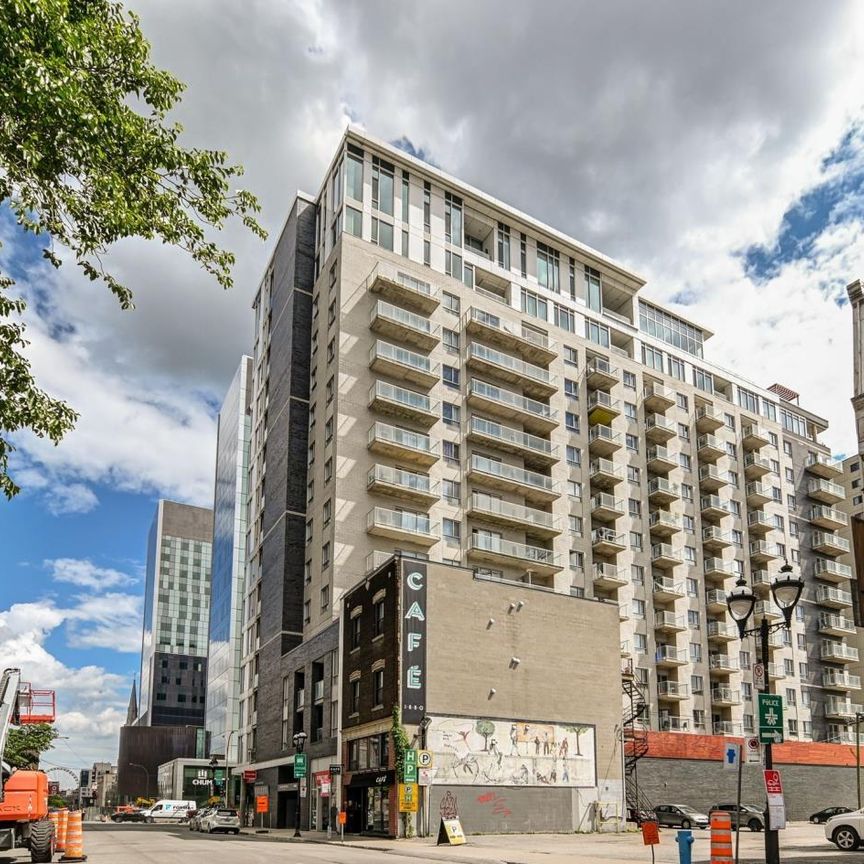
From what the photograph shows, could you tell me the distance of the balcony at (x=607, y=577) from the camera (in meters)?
67.1

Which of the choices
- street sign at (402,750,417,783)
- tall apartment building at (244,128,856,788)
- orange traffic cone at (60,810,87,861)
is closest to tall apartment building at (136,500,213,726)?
tall apartment building at (244,128,856,788)

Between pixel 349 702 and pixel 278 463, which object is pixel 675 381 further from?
pixel 349 702

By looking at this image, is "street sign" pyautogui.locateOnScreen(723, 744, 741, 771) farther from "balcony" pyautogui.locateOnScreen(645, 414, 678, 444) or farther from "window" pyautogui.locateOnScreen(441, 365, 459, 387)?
"balcony" pyautogui.locateOnScreen(645, 414, 678, 444)

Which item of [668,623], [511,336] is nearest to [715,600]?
[668,623]

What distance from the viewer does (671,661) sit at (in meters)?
68.6

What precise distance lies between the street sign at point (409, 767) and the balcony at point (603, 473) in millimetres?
33915

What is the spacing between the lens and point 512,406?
6475cm

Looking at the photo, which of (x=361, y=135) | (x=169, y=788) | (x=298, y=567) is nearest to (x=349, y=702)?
(x=298, y=567)

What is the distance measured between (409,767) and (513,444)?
94.8 feet

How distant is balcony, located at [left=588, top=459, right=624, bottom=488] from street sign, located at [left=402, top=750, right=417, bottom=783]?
33915 mm

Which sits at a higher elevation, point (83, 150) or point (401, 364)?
point (401, 364)

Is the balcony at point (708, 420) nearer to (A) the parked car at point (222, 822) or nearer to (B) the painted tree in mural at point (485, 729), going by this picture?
(B) the painted tree in mural at point (485, 729)

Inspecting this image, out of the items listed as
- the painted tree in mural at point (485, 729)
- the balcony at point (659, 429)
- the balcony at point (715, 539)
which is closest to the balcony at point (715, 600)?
the balcony at point (715, 539)

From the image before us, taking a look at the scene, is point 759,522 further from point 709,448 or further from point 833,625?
point 833,625
